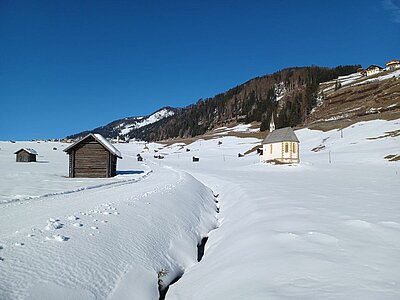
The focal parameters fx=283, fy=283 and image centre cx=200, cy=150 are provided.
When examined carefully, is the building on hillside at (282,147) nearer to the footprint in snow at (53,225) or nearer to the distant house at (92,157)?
the distant house at (92,157)

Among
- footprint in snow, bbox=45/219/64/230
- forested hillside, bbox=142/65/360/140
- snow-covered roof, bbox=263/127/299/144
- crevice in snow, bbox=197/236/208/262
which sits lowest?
crevice in snow, bbox=197/236/208/262

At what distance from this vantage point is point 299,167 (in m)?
35.3

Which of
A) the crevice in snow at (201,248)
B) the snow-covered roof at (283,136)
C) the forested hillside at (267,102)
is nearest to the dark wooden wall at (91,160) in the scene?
the crevice in snow at (201,248)

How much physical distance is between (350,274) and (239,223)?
5452mm

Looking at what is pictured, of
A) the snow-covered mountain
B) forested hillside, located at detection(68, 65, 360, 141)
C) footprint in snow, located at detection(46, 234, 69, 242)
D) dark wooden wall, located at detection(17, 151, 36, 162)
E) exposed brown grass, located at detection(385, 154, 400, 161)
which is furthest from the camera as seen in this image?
forested hillside, located at detection(68, 65, 360, 141)

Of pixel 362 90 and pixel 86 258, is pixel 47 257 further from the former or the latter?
pixel 362 90

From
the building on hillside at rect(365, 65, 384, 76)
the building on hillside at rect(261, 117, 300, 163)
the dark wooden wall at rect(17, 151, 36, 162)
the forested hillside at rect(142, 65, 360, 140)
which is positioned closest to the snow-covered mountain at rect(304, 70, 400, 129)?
the forested hillside at rect(142, 65, 360, 140)

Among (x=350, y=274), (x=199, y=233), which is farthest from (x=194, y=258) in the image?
(x=350, y=274)

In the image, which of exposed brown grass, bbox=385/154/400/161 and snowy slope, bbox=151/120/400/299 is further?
exposed brown grass, bbox=385/154/400/161

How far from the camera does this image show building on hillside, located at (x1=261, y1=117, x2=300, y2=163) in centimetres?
4000

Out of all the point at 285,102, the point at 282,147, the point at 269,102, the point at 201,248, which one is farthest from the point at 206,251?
the point at 269,102

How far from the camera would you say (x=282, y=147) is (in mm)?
40875

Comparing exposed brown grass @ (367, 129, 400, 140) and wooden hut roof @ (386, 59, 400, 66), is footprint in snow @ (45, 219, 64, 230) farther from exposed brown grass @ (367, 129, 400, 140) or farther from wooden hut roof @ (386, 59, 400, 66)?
wooden hut roof @ (386, 59, 400, 66)

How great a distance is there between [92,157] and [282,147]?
25895 millimetres
